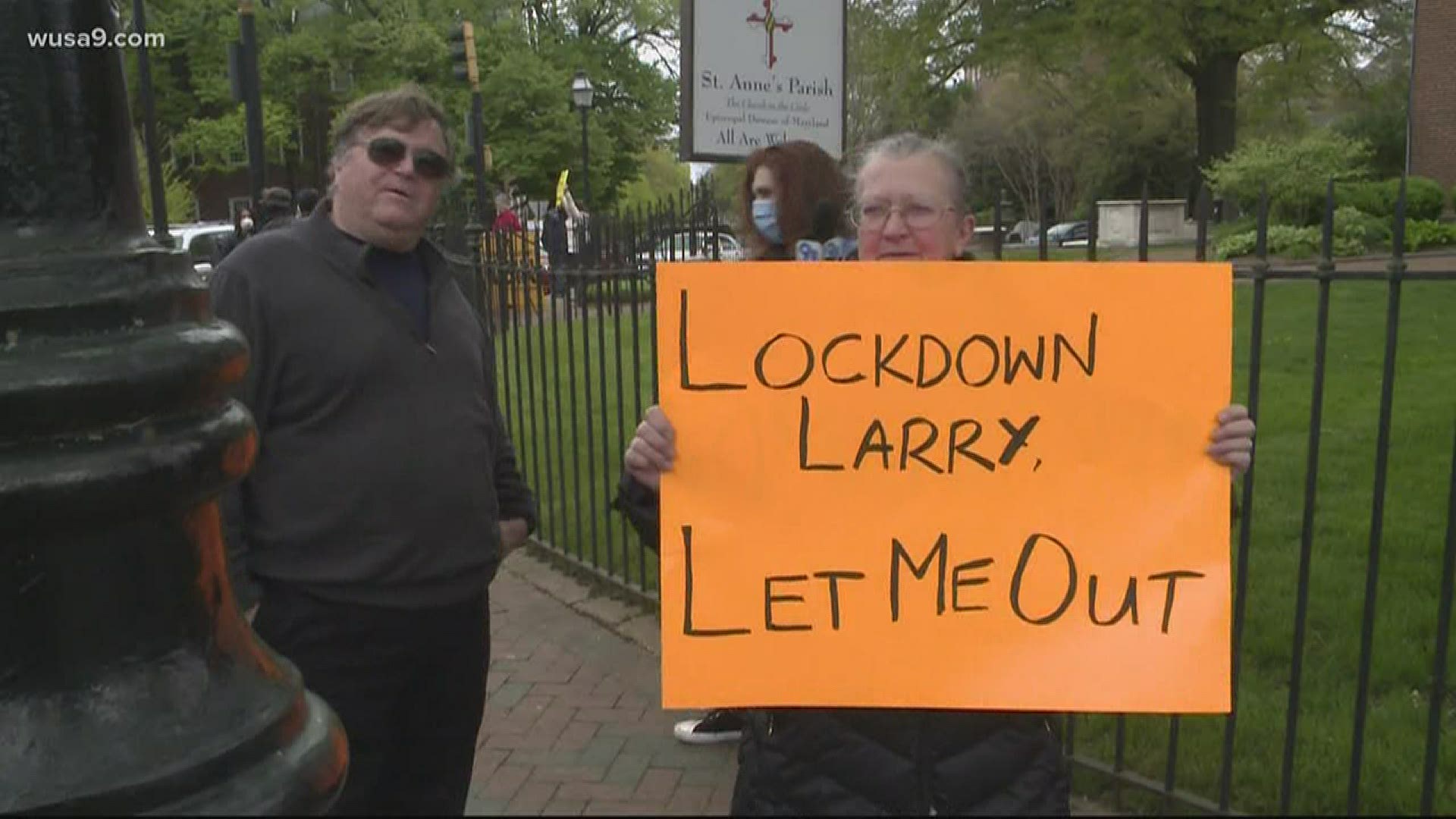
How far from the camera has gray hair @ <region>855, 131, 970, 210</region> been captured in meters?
2.22

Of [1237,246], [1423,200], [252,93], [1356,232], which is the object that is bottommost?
[1237,246]

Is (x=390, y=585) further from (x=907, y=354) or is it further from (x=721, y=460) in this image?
(x=907, y=354)

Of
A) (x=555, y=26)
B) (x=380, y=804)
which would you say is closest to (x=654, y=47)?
(x=555, y=26)

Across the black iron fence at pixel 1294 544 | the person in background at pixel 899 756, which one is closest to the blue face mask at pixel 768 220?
the black iron fence at pixel 1294 544

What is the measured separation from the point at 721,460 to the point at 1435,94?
3356cm

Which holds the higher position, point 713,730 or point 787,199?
point 787,199

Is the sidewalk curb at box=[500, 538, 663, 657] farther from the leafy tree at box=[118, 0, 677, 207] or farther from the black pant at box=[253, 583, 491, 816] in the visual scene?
the leafy tree at box=[118, 0, 677, 207]

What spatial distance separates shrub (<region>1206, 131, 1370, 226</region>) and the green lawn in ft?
39.5

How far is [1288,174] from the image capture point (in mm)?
20922

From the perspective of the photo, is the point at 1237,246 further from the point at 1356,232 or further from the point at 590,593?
the point at 590,593

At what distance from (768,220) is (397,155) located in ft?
3.42

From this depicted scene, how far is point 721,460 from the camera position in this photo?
80.8 inches
